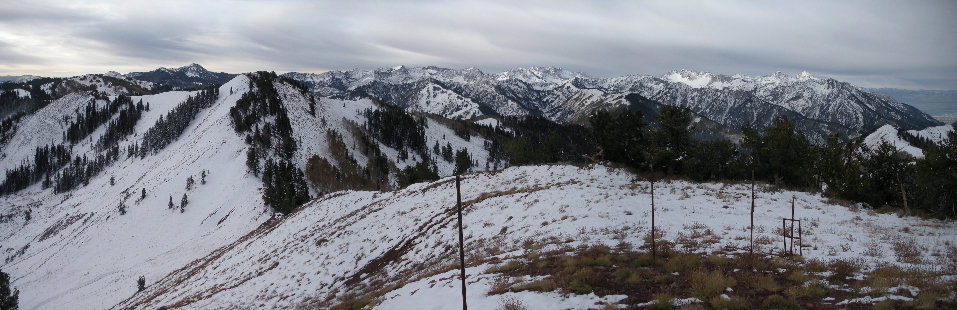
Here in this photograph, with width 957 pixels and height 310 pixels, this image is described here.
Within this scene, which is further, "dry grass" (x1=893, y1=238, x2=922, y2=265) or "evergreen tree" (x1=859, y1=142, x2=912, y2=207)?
"evergreen tree" (x1=859, y1=142, x2=912, y2=207)

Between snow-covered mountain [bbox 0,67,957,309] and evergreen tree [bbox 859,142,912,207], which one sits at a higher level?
evergreen tree [bbox 859,142,912,207]

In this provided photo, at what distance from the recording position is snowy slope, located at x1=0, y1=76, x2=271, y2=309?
196 feet

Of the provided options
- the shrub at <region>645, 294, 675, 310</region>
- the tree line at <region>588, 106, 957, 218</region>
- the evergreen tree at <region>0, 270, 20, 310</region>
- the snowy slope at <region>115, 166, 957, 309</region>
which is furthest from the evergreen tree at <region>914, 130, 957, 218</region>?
the evergreen tree at <region>0, 270, 20, 310</region>

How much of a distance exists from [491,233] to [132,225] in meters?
106

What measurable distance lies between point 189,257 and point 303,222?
88.7 ft

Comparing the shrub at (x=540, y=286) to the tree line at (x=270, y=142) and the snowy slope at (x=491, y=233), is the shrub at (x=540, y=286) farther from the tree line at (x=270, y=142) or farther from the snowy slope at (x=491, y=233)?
the tree line at (x=270, y=142)

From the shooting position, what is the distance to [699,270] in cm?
1137

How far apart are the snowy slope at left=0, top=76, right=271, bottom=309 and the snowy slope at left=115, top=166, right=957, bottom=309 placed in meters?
28.9

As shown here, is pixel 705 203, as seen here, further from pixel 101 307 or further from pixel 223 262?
pixel 101 307

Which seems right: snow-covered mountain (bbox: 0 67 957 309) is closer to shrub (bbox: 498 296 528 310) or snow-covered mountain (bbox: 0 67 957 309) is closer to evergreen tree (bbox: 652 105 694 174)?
shrub (bbox: 498 296 528 310)

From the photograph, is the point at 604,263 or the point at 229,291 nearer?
the point at 604,263

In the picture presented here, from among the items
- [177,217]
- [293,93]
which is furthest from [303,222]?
[293,93]

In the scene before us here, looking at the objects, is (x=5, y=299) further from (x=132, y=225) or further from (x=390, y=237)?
(x=390, y=237)

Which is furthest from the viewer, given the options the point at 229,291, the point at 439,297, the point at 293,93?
the point at 293,93
